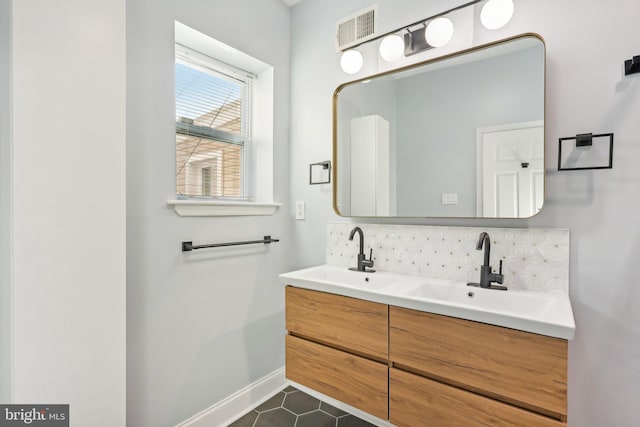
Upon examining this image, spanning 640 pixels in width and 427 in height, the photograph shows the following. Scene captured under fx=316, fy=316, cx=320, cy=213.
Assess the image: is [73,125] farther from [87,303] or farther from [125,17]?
[87,303]

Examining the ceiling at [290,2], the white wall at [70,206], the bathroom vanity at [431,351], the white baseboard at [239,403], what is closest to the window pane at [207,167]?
the white wall at [70,206]

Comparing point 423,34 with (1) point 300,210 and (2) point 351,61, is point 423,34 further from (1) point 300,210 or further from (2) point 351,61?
(1) point 300,210

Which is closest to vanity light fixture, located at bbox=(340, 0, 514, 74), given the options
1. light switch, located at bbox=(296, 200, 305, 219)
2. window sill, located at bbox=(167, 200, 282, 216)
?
light switch, located at bbox=(296, 200, 305, 219)

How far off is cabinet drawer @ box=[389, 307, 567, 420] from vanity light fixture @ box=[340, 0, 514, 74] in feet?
4.32

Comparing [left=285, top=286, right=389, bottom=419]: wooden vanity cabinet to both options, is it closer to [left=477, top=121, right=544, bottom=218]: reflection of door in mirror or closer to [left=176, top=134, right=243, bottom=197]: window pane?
[left=477, top=121, right=544, bottom=218]: reflection of door in mirror

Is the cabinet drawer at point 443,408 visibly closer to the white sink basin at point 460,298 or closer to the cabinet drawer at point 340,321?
the cabinet drawer at point 340,321

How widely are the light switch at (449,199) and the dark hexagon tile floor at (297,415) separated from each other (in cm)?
131

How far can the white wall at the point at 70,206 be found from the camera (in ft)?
3.63

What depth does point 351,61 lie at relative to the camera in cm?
191

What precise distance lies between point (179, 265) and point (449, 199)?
1433 millimetres

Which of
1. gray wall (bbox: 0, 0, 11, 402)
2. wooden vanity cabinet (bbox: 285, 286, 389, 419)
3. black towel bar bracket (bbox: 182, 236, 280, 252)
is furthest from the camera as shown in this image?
black towel bar bracket (bbox: 182, 236, 280, 252)

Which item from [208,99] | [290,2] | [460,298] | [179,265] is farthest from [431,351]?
[290,2]

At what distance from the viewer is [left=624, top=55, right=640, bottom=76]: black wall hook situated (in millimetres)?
1161

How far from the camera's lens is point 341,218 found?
2.04 metres
